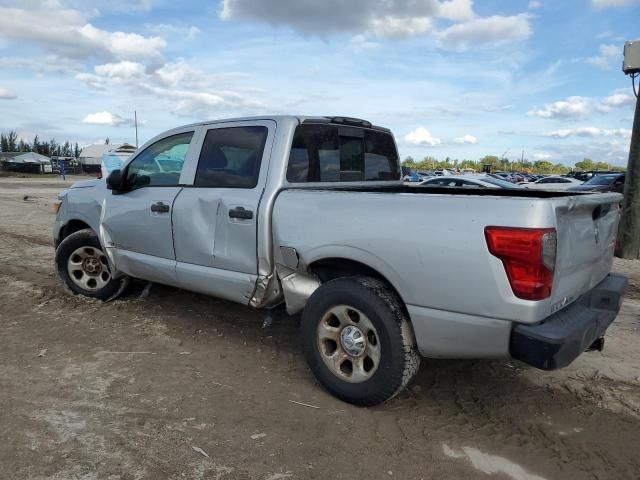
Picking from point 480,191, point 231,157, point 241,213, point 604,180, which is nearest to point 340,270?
point 241,213

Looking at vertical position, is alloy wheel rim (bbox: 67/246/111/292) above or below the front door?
below

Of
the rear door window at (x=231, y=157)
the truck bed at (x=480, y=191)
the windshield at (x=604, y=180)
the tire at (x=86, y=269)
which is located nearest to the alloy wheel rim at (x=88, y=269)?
the tire at (x=86, y=269)

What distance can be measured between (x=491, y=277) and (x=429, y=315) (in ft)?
1.42

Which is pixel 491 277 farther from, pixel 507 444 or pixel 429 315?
pixel 507 444

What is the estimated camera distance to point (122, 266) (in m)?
4.98

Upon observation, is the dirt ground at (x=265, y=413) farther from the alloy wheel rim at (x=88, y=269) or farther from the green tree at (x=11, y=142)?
the green tree at (x=11, y=142)

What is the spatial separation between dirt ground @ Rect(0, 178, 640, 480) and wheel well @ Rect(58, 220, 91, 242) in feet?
3.57

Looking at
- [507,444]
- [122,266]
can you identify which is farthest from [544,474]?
[122,266]

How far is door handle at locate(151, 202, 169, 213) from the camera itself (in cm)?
437

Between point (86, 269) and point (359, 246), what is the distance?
3.54 m

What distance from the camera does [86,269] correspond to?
5.46 m

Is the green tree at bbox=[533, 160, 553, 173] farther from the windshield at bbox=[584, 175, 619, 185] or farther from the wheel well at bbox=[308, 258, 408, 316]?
the wheel well at bbox=[308, 258, 408, 316]

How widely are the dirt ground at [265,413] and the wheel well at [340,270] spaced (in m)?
0.78

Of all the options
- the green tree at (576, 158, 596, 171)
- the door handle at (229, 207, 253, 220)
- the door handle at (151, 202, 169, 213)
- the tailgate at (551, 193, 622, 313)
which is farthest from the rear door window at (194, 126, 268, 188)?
the green tree at (576, 158, 596, 171)
